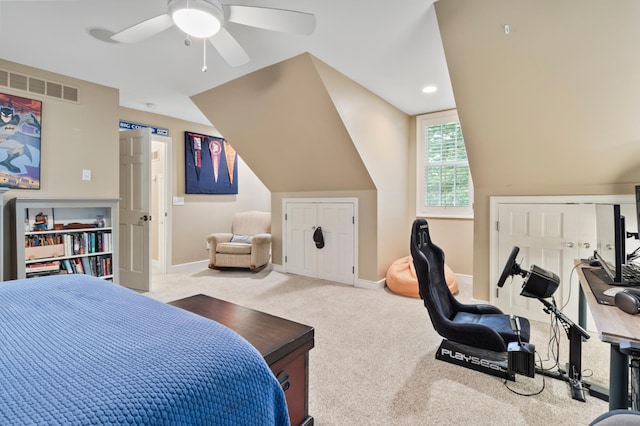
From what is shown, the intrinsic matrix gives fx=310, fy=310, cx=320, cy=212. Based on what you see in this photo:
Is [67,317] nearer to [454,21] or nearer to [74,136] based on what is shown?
[454,21]

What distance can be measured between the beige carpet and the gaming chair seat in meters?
0.29

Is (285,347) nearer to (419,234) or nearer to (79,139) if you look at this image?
(419,234)

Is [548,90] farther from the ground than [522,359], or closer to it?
farther from the ground

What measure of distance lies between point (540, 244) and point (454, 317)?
1.34 m

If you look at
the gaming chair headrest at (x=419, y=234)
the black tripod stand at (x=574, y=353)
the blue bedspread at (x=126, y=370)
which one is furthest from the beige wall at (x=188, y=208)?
the black tripod stand at (x=574, y=353)

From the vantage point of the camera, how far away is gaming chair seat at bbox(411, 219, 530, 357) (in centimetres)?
Result: 197

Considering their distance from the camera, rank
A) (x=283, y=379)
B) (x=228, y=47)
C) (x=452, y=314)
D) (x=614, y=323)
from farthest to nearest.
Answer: (x=452, y=314) → (x=228, y=47) → (x=283, y=379) → (x=614, y=323)

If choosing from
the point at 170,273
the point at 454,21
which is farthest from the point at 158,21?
the point at 170,273

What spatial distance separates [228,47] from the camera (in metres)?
2.18

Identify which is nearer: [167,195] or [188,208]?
[167,195]

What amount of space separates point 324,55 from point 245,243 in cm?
325

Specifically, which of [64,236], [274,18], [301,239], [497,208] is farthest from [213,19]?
[301,239]

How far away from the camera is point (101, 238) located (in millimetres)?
3568

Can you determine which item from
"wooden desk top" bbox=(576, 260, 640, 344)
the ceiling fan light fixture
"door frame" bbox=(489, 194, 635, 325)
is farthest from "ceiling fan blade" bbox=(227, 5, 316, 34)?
"door frame" bbox=(489, 194, 635, 325)
